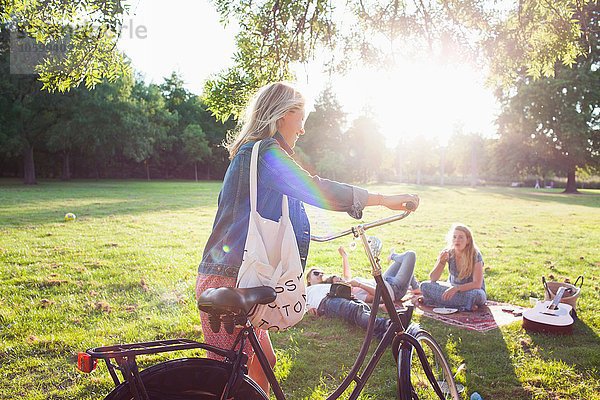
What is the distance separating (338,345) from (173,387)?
3325mm

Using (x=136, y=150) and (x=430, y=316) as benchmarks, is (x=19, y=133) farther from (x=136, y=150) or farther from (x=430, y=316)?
(x=430, y=316)

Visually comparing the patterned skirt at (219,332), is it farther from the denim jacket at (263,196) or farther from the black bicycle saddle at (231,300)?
the black bicycle saddle at (231,300)

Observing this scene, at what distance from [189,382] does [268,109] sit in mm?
1311

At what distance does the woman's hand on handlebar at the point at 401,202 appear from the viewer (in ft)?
7.85

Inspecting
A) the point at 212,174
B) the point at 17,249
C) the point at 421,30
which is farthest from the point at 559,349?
the point at 212,174

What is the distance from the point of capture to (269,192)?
7.65 feet

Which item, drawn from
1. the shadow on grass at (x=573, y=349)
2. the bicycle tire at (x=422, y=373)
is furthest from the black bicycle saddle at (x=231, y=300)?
the shadow on grass at (x=573, y=349)

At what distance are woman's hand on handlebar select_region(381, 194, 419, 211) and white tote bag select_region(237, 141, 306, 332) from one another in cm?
49

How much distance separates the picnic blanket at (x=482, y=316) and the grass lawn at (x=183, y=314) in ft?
0.63

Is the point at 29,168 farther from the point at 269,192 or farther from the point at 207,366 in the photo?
the point at 207,366

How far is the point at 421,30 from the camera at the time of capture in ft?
26.5

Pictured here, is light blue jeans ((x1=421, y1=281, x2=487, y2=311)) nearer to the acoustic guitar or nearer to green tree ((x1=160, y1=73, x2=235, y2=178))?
the acoustic guitar

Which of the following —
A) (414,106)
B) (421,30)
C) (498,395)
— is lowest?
(498,395)

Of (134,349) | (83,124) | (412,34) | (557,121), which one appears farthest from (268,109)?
(557,121)
